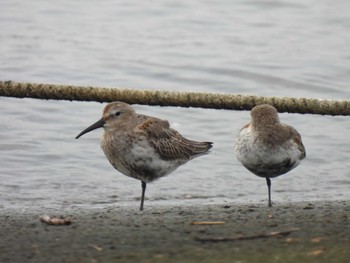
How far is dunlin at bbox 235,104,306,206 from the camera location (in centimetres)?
852

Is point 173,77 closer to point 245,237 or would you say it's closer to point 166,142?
point 166,142

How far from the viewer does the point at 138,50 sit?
1797cm

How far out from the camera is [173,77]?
1659cm

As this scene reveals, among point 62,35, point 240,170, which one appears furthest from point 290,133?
point 62,35

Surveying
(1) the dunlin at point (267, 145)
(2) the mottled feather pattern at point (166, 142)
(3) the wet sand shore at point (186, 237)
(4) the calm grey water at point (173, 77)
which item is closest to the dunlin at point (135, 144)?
(2) the mottled feather pattern at point (166, 142)

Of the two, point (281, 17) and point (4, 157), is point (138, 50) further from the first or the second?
point (4, 157)

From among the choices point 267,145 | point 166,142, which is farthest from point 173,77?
point 267,145

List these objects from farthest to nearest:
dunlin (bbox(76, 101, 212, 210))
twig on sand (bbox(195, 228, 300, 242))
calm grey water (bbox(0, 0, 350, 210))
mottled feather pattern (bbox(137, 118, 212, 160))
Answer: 1. calm grey water (bbox(0, 0, 350, 210))
2. mottled feather pattern (bbox(137, 118, 212, 160))
3. dunlin (bbox(76, 101, 212, 210))
4. twig on sand (bbox(195, 228, 300, 242))

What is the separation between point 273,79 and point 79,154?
5.17 meters

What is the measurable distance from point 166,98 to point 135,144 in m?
0.55

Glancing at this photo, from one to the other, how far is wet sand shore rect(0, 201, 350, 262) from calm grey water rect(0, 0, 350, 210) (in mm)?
2263

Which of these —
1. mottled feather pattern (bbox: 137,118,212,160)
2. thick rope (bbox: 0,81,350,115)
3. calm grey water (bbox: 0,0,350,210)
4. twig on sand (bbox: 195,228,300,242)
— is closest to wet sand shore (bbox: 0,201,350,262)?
twig on sand (bbox: 195,228,300,242)

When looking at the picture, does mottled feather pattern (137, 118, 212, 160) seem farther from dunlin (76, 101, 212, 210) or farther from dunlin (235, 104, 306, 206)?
dunlin (235, 104, 306, 206)

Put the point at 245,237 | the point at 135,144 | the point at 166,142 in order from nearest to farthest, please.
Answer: the point at 245,237, the point at 135,144, the point at 166,142
